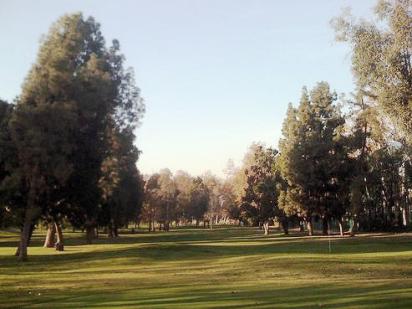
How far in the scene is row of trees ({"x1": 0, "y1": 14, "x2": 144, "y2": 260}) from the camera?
4253cm

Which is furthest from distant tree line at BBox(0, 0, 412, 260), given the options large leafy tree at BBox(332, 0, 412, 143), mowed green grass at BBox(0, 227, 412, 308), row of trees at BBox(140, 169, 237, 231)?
row of trees at BBox(140, 169, 237, 231)

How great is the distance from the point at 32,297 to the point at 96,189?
28571 millimetres

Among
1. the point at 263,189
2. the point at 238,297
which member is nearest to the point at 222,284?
the point at 238,297

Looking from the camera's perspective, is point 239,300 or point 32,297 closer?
point 239,300

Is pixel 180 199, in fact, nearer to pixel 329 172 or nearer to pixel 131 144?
pixel 329 172

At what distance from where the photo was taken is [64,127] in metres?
42.8

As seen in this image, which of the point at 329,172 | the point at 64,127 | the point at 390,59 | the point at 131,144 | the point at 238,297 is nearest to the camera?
the point at 238,297

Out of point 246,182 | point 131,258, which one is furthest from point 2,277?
point 246,182

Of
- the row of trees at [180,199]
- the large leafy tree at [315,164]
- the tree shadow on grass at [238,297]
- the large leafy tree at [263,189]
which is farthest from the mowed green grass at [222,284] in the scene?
the row of trees at [180,199]

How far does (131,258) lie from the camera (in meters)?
42.5

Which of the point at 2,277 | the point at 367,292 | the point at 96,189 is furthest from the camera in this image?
the point at 96,189

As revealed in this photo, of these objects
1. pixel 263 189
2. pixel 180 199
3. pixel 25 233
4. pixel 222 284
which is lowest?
pixel 222 284

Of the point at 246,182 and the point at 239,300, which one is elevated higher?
the point at 246,182

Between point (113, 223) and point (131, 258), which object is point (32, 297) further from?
point (113, 223)
